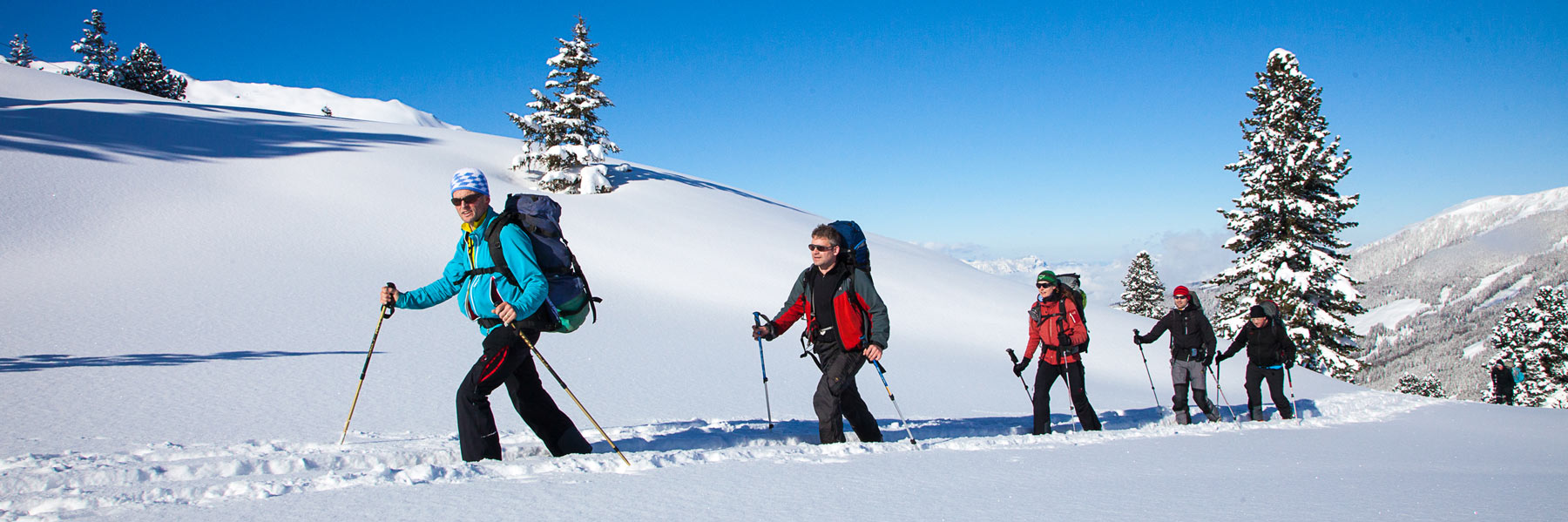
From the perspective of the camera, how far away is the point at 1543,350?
33406 mm

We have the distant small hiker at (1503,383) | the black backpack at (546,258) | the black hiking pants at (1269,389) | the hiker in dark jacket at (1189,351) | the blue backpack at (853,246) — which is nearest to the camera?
the black backpack at (546,258)

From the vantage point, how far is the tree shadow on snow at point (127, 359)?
7.41 meters

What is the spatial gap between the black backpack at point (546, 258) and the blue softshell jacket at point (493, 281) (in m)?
0.04

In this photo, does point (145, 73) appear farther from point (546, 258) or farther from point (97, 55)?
point (546, 258)

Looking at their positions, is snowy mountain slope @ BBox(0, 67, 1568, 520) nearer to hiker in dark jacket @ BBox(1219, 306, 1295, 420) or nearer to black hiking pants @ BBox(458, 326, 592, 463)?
black hiking pants @ BBox(458, 326, 592, 463)

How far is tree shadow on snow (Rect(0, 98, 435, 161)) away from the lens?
67.6ft

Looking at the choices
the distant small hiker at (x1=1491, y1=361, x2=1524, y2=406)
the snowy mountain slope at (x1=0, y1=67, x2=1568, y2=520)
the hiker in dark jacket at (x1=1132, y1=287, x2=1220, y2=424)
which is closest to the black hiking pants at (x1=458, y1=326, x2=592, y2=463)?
the snowy mountain slope at (x1=0, y1=67, x2=1568, y2=520)

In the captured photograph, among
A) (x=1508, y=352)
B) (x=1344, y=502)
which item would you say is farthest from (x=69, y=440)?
(x=1508, y=352)

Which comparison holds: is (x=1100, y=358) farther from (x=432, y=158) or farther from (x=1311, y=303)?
(x=432, y=158)

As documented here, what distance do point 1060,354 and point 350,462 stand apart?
6101 millimetres

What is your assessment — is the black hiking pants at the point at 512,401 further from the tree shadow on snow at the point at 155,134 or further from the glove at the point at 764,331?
the tree shadow on snow at the point at 155,134

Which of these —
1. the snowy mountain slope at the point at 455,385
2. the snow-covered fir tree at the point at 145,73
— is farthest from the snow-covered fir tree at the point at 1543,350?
the snow-covered fir tree at the point at 145,73

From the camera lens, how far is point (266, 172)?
2159cm

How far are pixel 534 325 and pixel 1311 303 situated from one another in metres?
24.5
